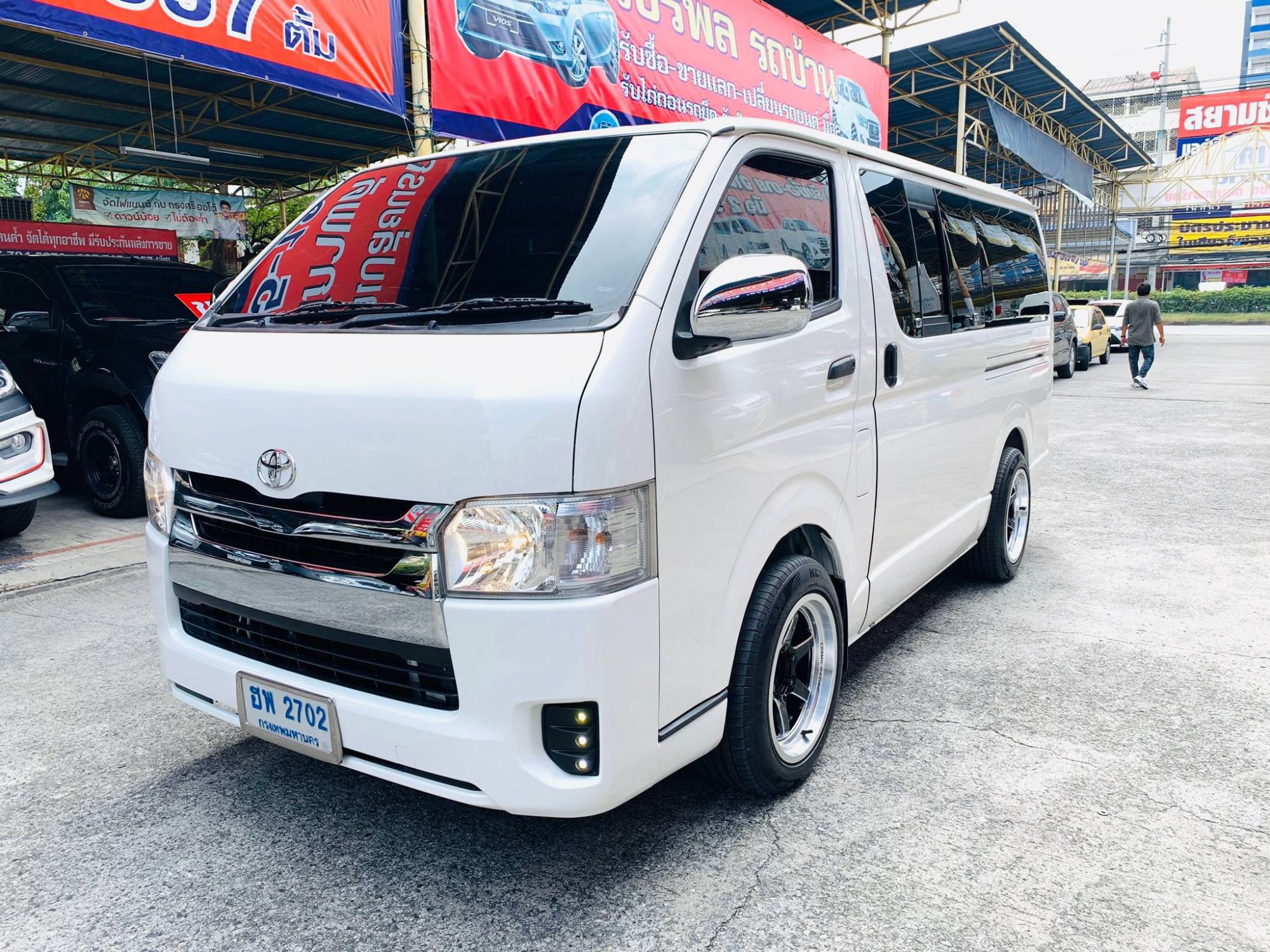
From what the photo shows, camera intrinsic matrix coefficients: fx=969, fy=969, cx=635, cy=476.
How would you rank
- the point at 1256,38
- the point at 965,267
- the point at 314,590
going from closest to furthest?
the point at 314,590, the point at 965,267, the point at 1256,38

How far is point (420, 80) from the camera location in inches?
316

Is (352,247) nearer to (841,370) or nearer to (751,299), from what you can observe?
(751,299)

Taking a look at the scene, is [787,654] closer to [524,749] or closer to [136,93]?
[524,749]

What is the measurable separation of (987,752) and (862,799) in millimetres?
573

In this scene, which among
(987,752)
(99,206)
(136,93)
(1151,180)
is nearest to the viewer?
(987,752)

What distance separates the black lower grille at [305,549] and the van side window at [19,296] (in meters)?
6.22

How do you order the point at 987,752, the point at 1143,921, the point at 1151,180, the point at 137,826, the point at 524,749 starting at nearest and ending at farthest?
the point at 524,749
the point at 1143,921
the point at 137,826
the point at 987,752
the point at 1151,180

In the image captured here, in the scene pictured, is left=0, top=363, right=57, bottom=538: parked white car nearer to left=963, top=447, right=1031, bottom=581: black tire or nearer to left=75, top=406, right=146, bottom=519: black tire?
left=75, top=406, right=146, bottom=519: black tire

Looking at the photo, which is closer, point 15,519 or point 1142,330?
point 15,519

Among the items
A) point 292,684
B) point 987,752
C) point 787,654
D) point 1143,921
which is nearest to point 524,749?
point 292,684

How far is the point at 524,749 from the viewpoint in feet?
7.11

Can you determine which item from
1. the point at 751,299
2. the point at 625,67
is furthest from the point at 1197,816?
the point at 625,67

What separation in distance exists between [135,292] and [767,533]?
272 inches

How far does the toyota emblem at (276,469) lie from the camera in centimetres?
235
